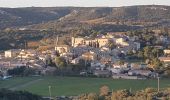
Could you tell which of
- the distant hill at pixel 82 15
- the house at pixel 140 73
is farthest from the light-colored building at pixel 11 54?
the distant hill at pixel 82 15

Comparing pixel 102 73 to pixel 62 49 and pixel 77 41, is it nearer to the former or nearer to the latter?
pixel 62 49

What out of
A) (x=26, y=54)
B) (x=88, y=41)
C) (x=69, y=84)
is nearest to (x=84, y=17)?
(x=88, y=41)

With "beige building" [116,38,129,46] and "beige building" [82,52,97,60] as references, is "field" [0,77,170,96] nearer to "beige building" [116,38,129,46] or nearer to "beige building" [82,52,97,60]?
"beige building" [82,52,97,60]

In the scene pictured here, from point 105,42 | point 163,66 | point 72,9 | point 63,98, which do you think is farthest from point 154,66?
point 72,9

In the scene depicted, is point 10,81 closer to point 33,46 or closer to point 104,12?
point 33,46

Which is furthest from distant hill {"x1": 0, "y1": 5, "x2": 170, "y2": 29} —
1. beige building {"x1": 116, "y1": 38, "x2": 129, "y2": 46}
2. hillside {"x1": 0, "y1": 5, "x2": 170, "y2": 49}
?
beige building {"x1": 116, "y1": 38, "x2": 129, "y2": 46}

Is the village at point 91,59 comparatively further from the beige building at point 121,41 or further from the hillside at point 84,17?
the hillside at point 84,17
